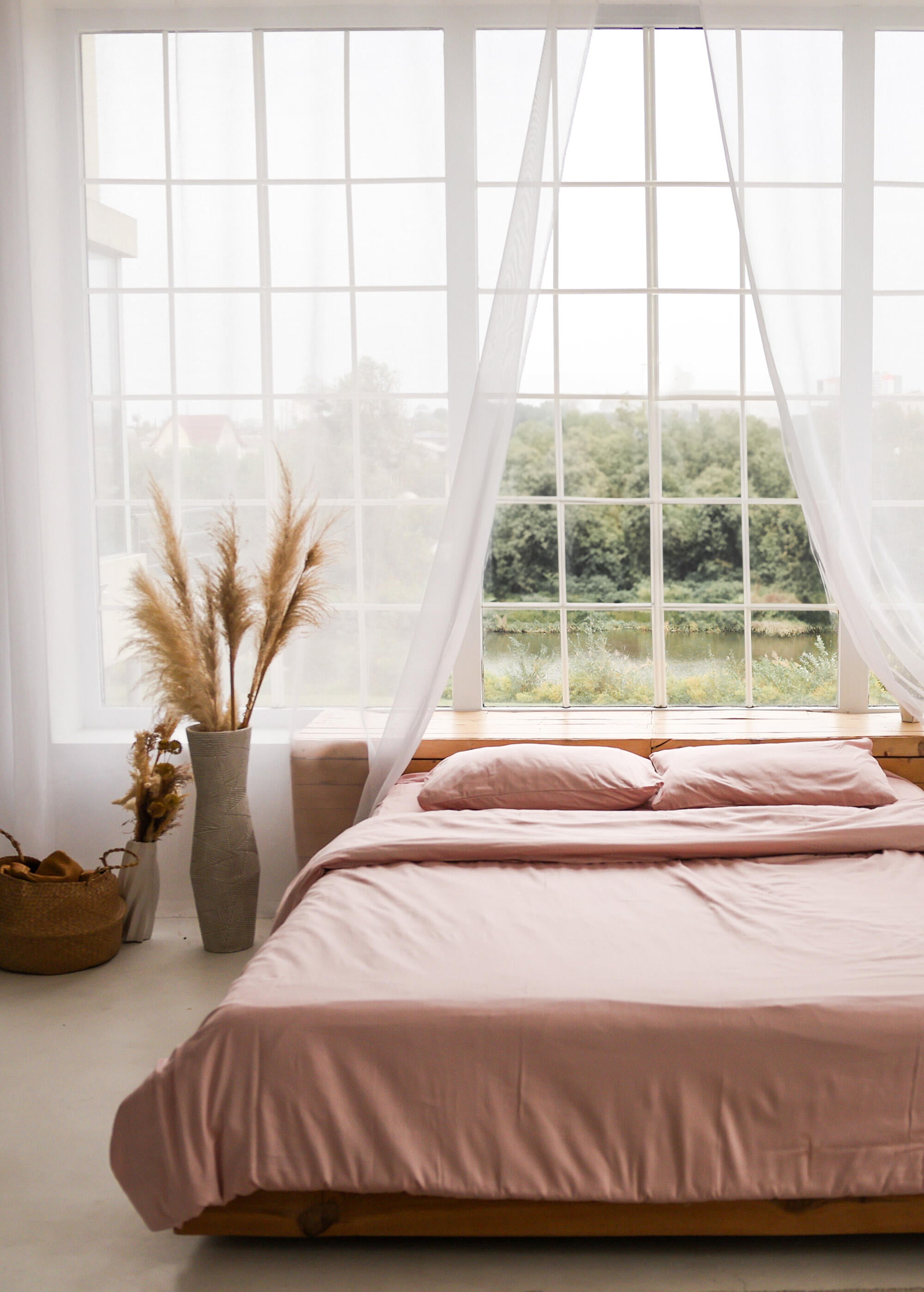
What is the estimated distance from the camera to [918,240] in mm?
3410

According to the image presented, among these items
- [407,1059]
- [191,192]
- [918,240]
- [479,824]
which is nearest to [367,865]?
[479,824]

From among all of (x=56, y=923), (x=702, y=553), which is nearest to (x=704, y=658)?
(x=702, y=553)

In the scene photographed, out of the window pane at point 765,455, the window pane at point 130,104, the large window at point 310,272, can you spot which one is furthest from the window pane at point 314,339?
the window pane at point 765,455

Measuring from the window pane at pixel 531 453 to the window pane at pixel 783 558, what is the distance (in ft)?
2.60

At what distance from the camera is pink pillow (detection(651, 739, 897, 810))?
9.87ft

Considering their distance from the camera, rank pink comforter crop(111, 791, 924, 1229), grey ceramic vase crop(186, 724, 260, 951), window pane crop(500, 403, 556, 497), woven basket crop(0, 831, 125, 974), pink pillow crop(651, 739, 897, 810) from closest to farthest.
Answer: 1. pink comforter crop(111, 791, 924, 1229)
2. pink pillow crop(651, 739, 897, 810)
3. woven basket crop(0, 831, 125, 974)
4. grey ceramic vase crop(186, 724, 260, 951)
5. window pane crop(500, 403, 556, 497)

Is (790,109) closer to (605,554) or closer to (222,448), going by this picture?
(605,554)

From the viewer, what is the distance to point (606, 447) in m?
4.17

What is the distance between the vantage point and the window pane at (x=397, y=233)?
3.50m

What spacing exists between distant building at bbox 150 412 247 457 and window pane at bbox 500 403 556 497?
1029 mm

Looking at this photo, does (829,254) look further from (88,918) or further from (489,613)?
(88,918)

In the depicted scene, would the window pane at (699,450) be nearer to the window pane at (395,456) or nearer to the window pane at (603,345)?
the window pane at (603,345)

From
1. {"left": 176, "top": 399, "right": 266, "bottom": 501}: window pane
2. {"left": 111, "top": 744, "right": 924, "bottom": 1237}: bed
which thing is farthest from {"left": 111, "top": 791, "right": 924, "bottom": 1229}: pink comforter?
{"left": 176, "top": 399, "right": 266, "bottom": 501}: window pane

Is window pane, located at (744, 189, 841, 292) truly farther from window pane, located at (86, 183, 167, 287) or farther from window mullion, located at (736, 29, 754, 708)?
window pane, located at (86, 183, 167, 287)
